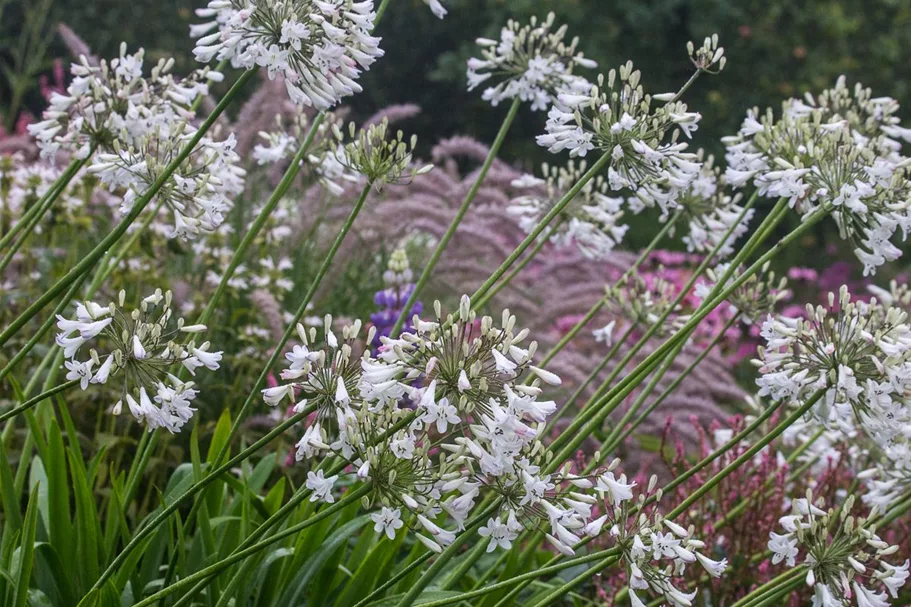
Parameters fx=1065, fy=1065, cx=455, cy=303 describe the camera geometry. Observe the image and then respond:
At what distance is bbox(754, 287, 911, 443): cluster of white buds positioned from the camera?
201cm

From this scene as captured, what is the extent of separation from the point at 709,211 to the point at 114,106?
178 centimetres

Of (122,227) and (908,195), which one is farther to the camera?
(908,195)

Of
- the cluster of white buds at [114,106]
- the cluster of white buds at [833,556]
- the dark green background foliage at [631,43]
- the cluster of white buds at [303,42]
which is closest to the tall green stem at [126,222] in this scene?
the cluster of white buds at [303,42]

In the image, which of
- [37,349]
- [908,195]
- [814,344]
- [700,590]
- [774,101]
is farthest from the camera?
[774,101]

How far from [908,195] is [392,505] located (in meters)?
1.43

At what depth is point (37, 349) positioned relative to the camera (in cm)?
409

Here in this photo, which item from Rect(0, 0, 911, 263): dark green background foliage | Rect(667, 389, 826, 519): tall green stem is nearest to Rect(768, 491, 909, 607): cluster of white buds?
Rect(667, 389, 826, 519): tall green stem

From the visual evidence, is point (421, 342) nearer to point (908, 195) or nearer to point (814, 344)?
point (814, 344)

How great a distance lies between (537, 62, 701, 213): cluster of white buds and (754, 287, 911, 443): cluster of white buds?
0.42m

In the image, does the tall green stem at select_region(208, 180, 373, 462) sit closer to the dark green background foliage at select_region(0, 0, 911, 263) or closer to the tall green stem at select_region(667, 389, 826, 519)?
the tall green stem at select_region(667, 389, 826, 519)

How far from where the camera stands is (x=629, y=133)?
229cm

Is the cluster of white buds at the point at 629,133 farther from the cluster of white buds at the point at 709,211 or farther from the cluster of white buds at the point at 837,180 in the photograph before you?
the cluster of white buds at the point at 709,211

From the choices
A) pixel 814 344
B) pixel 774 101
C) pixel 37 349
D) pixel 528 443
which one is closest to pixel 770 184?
pixel 814 344

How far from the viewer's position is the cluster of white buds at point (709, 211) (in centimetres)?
311
